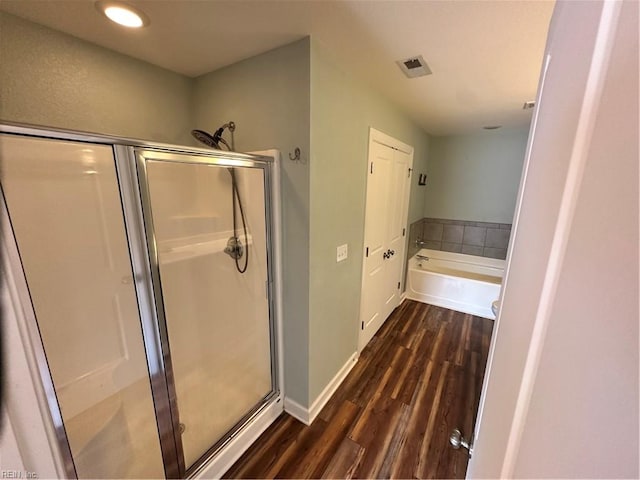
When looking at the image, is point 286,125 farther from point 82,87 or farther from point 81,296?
point 81,296

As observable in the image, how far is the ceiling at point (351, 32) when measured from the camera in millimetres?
1030

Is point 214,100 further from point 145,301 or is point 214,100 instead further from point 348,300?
point 348,300

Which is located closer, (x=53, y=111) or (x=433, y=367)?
(x=53, y=111)

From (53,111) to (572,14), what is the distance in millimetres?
2019

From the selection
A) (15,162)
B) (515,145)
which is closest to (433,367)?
(15,162)

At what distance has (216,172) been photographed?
4.35 feet

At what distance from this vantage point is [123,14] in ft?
3.61

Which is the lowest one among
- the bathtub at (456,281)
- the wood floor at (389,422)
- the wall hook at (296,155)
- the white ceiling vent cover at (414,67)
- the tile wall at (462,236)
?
the wood floor at (389,422)

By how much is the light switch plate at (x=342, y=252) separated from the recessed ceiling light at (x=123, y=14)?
1.57 metres

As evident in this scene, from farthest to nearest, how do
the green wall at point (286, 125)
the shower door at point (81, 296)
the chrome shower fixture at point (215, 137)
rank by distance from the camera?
the chrome shower fixture at point (215, 137)
the green wall at point (286, 125)
the shower door at point (81, 296)

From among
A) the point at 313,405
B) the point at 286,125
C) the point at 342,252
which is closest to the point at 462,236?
the point at 342,252

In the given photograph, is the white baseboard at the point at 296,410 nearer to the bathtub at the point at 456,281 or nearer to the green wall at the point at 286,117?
the green wall at the point at 286,117

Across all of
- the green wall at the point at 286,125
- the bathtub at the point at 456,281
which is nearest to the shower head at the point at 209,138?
the green wall at the point at 286,125

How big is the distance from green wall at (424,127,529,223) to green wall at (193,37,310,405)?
3047mm
